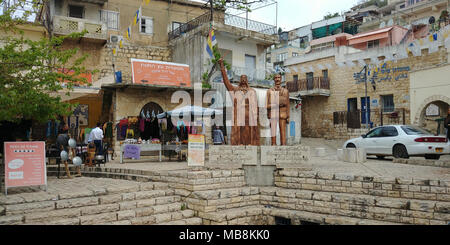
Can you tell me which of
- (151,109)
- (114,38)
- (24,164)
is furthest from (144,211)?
(114,38)

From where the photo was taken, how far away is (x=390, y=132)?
12828 millimetres

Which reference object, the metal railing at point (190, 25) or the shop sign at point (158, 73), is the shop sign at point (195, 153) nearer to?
the shop sign at point (158, 73)

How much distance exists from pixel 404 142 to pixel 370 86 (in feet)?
39.1

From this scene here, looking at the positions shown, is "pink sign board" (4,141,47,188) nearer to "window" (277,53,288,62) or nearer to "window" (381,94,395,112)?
"window" (381,94,395,112)

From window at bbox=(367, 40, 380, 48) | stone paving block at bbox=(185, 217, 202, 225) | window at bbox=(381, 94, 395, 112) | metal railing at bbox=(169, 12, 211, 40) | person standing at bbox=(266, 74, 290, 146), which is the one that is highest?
window at bbox=(367, 40, 380, 48)

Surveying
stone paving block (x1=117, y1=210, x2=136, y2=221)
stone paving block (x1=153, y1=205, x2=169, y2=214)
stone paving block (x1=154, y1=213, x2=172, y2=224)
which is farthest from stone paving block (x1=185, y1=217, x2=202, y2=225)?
stone paving block (x1=117, y1=210, x2=136, y2=221)

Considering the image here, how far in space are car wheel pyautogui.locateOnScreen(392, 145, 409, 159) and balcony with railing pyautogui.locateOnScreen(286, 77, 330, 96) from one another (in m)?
13.1

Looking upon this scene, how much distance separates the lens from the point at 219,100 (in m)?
17.7

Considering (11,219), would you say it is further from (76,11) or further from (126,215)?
(76,11)

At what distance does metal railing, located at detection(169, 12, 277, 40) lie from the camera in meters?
19.4

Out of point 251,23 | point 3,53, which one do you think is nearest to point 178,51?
point 251,23

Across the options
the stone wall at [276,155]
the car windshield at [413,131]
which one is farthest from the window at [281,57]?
the stone wall at [276,155]
